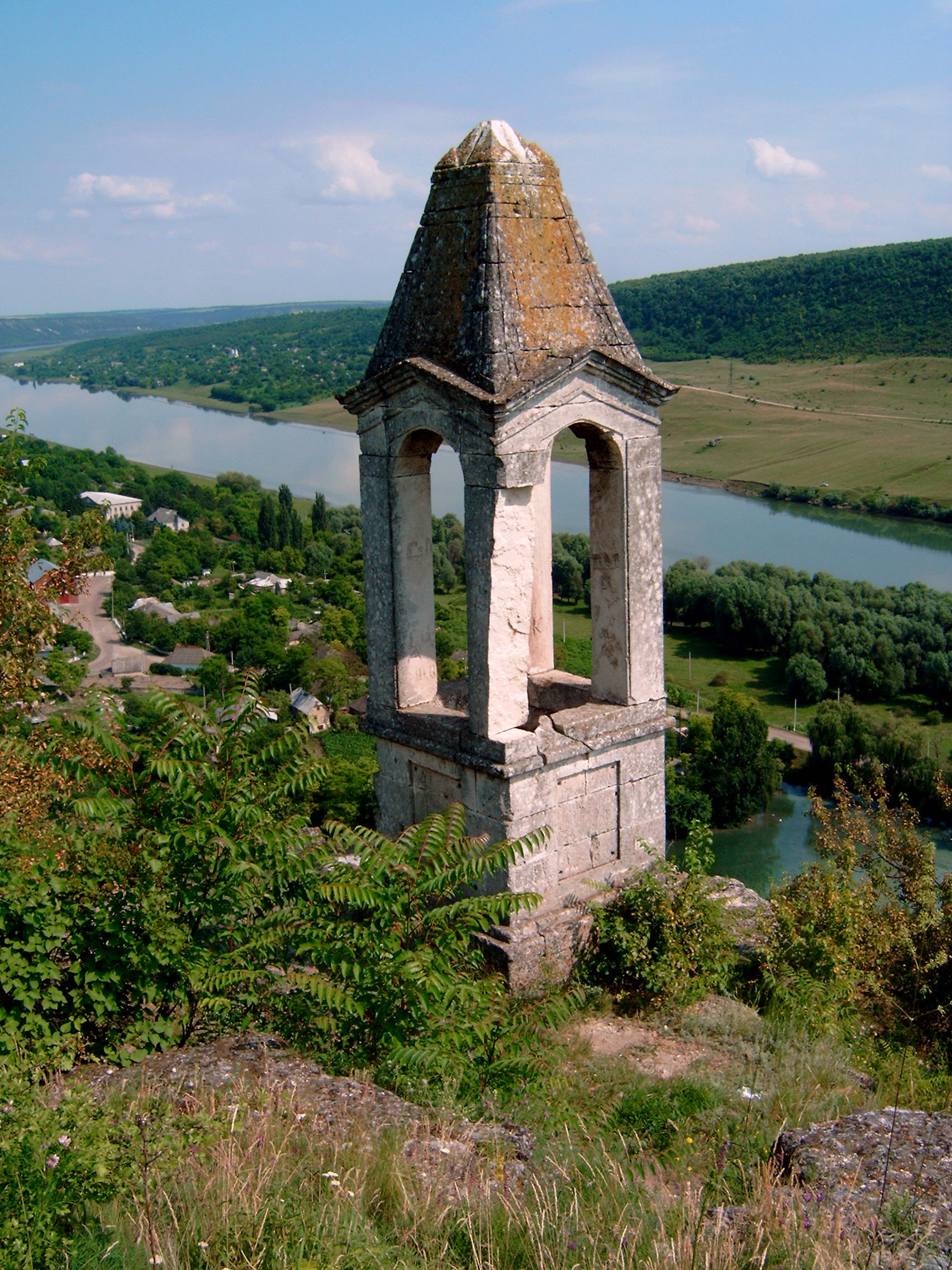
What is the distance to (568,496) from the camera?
6131 cm

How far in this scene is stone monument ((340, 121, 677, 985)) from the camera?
495 cm

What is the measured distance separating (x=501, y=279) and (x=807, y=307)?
3691 inches

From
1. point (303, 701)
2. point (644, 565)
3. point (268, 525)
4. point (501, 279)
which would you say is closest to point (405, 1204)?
point (644, 565)

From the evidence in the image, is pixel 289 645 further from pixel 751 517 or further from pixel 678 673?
pixel 751 517

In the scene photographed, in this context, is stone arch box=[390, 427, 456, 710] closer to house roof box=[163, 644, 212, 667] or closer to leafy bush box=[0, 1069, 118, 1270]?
leafy bush box=[0, 1069, 118, 1270]

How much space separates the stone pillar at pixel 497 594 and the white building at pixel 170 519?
68431 millimetres

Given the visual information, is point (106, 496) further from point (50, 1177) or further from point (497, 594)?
point (50, 1177)

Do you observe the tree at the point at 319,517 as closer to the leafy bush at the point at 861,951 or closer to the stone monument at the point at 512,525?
the stone monument at the point at 512,525

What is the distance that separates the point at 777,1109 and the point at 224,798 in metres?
2.38

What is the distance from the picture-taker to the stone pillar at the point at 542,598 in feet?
20.0

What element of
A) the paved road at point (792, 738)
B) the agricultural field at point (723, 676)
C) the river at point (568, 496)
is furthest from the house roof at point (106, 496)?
the paved road at point (792, 738)

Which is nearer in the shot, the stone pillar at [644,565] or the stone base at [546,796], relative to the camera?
the stone base at [546,796]

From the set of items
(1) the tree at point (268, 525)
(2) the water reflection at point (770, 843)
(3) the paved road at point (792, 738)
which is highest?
(1) the tree at point (268, 525)

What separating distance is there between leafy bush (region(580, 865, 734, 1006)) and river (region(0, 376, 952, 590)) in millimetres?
21792
